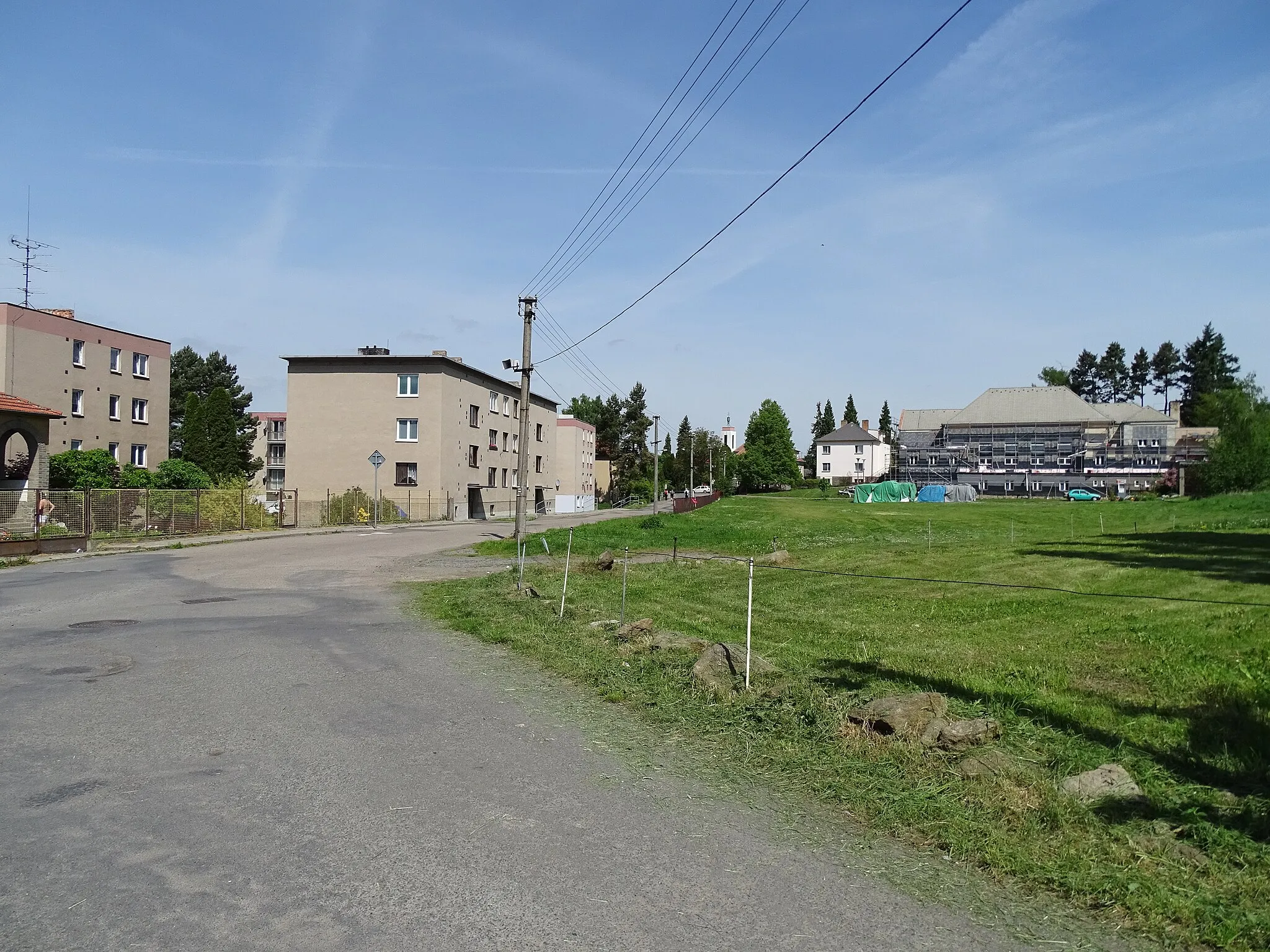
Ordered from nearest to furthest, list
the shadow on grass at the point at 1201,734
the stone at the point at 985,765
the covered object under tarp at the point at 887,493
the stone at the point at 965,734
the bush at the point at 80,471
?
the shadow on grass at the point at 1201,734
the stone at the point at 985,765
the stone at the point at 965,734
the bush at the point at 80,471
the covered object under tarp at the point at 887,493

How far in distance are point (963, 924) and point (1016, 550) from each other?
22.3m

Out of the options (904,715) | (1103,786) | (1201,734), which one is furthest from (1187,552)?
(1103,786)

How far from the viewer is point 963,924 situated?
445 centimetres

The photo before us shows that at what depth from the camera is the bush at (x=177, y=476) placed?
43094 mm

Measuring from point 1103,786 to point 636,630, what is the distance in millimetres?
6846

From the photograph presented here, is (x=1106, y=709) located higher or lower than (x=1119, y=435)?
lower

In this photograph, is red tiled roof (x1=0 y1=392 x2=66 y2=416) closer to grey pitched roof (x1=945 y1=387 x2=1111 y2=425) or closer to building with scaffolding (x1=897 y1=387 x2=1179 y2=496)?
building with scaffolding (x1=897 y1=387 x2=1179 y2=496)

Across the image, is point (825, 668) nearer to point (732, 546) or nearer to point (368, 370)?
point (732, 546)

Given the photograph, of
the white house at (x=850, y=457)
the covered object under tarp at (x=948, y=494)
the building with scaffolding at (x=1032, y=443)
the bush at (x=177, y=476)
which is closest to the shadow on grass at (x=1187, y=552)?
the bush at (x=177, y=476)

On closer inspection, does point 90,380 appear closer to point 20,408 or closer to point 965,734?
point 20,408

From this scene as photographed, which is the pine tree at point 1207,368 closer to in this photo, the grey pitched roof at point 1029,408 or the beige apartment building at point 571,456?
the grey pitched roof at point 1029,408

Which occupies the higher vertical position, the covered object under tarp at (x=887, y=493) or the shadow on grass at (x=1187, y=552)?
the covered object under tarp at (x=887, y=493)

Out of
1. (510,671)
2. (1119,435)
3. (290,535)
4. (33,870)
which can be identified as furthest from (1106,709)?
(1119,435)

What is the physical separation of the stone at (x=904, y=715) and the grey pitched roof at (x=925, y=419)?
406 ft
